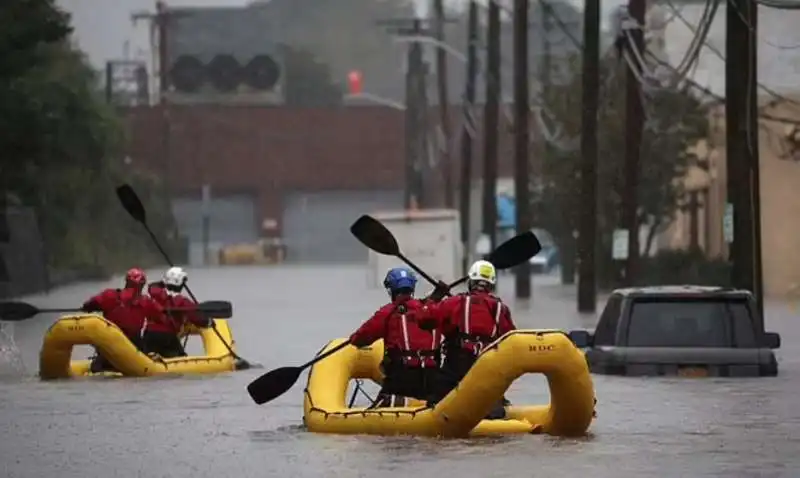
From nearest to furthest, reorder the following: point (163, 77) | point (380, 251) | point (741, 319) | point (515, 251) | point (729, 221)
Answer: point (380, 251) → point (515, 251) → point (741, 319) → point (729, 221) → point (163, 77)

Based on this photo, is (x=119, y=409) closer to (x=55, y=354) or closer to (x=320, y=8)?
(x=55, y=354)

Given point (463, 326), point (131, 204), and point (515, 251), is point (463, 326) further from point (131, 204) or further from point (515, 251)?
point (131, 204)

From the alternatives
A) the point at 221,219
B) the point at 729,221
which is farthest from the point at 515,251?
the point at 221,219

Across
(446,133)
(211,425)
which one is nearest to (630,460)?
(211,425)

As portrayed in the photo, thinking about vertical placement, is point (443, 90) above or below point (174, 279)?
above

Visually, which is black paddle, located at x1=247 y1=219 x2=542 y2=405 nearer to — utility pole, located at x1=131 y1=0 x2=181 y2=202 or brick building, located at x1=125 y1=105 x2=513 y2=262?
utility pole, located at x1=131 y1=0 x2=181 y2=202

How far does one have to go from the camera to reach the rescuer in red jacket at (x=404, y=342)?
19266 mm

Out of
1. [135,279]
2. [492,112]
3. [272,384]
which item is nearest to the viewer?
[272,384]

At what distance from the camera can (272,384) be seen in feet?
67.4

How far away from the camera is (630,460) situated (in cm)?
1756

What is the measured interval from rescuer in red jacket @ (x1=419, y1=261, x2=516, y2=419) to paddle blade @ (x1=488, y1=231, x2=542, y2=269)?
6.15 feet

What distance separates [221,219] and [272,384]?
9812 cm

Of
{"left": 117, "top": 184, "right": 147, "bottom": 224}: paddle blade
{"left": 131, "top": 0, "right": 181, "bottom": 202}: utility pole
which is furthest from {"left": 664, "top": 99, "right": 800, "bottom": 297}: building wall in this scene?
{"left": 131, "top": 0, "right": 181, "bottom": 202}: utility pole

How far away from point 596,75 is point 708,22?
18.0 ft
